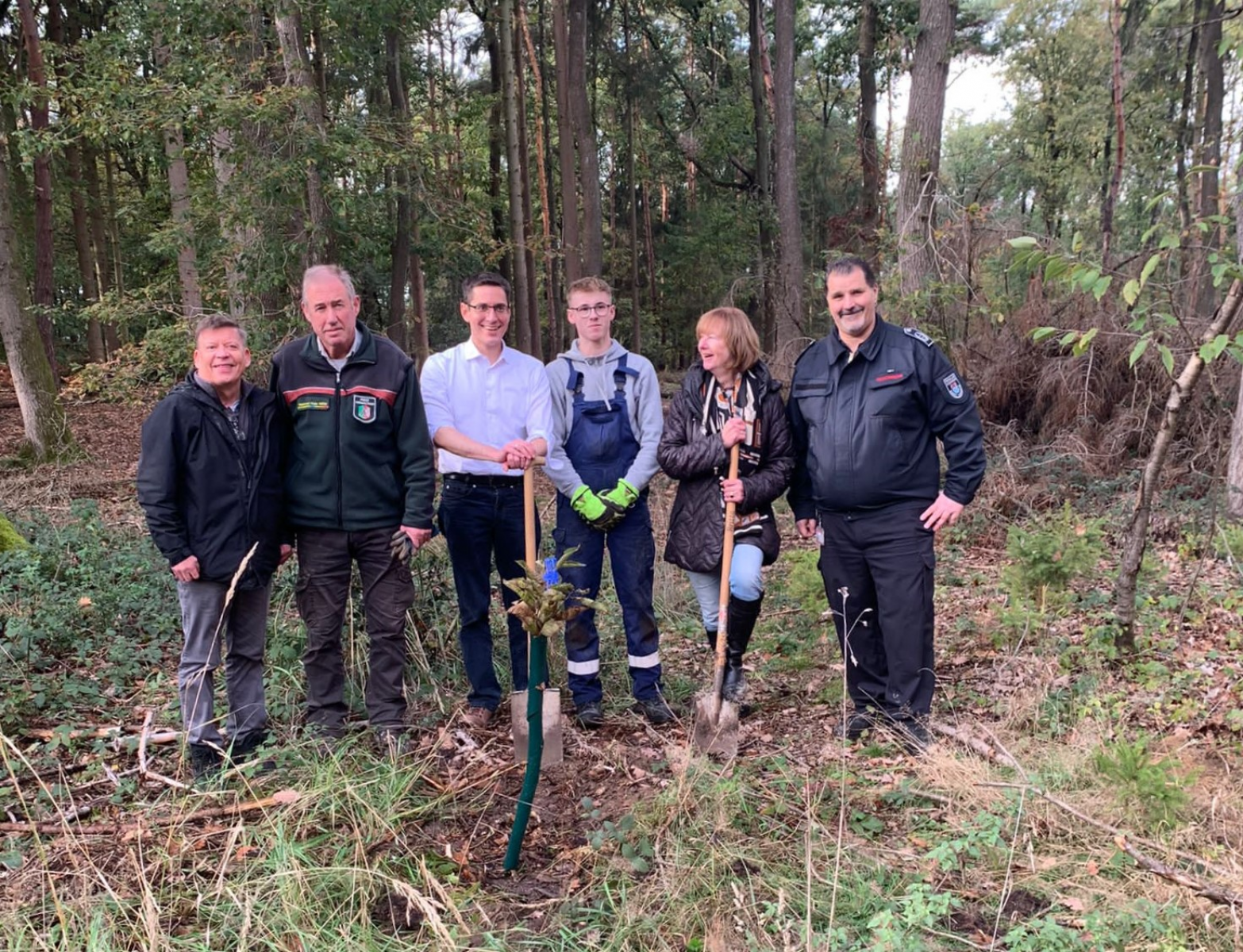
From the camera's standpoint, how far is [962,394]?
374 cm

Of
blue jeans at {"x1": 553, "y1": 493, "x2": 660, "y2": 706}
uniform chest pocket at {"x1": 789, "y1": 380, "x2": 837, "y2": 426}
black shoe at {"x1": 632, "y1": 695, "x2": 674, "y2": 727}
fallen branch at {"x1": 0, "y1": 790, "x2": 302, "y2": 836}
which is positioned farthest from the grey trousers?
uniform chest pocket at {"x1": 789, "y1": 380, "x2": 837, "y2": 426}

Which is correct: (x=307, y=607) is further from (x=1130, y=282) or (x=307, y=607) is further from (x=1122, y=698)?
(x=1122, y=698)

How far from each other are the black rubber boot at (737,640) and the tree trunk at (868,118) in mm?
14492

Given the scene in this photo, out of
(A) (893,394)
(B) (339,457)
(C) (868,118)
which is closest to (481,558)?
(B) (339,457)

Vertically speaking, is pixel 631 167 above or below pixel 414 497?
above

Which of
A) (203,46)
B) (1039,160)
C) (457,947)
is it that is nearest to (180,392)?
(457,947)

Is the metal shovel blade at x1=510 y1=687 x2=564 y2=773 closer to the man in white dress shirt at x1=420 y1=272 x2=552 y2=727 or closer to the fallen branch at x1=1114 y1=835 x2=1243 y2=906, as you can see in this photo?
the man in white dress shirt at x1=420 y1=272 x2=552 y2=727

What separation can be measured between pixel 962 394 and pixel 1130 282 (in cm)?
83

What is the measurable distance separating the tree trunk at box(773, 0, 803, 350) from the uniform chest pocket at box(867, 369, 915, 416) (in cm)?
1103

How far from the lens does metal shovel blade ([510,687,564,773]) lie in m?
3.61

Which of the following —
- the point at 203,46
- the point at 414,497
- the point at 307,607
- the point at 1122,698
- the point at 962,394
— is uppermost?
the point at 203,46

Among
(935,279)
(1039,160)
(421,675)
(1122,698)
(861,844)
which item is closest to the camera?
(861,844)

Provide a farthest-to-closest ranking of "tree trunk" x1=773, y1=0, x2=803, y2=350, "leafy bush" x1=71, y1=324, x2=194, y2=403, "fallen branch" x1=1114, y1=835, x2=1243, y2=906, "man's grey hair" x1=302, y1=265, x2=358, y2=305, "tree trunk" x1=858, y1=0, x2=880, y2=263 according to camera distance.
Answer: "tree trunk" x1=858, y1=0, x2=880, y2=263
"tree trunk" x1=773, y1=0, x2=803, y2=350
"leafy bush" x1=71, y1=324, x2=194, y2=403
"man's grey hair" x1=302, y1=265, x2=358, y2=305
"fallen branch" x1=1114, y1=835, x2=1243, y2=906

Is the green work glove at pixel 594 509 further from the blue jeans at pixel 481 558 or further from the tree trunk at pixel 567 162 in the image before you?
the tree trunk at pixel 567 162
